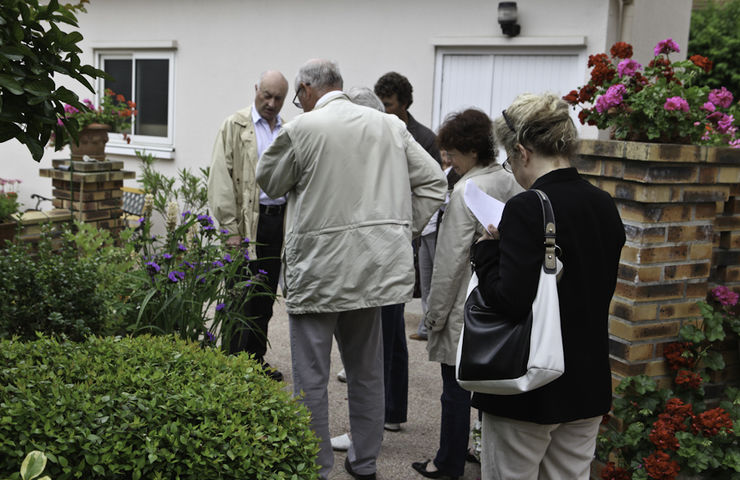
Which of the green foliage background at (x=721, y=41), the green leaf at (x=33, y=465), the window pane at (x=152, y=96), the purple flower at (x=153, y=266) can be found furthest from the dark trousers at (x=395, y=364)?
the green foliage background at (x=721, y=41)

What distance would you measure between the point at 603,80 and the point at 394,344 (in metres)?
1.86

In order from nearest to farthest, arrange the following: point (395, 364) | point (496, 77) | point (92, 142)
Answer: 1. point (395, 364)
2. point (92, 142)
3. point (496, 77)

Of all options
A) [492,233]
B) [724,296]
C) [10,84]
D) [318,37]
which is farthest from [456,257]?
[318,37]

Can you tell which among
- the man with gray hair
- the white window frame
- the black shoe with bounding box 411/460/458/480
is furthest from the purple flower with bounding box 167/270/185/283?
the white window frame

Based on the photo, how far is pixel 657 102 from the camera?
3.55 m

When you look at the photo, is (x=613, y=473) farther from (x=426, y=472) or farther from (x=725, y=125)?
(x=725, y=125)

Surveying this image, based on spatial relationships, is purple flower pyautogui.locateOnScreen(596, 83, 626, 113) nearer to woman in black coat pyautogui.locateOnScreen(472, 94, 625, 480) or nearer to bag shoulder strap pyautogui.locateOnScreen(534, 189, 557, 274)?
woman in black coat pyautogui.locateOnScreen(472, 94, 625, 480)

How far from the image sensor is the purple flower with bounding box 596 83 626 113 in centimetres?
366

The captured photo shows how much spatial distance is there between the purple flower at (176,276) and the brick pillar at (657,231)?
6.83 feet

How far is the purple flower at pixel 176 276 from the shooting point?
396cm

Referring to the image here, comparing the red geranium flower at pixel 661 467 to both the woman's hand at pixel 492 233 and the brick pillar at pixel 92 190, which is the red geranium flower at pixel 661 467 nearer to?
the woman's hand at pixel 492 233

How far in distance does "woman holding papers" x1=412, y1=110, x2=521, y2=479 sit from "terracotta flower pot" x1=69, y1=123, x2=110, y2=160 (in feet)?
15.0

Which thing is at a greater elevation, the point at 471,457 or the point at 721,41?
the point at 721,41

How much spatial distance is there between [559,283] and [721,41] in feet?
57.1
